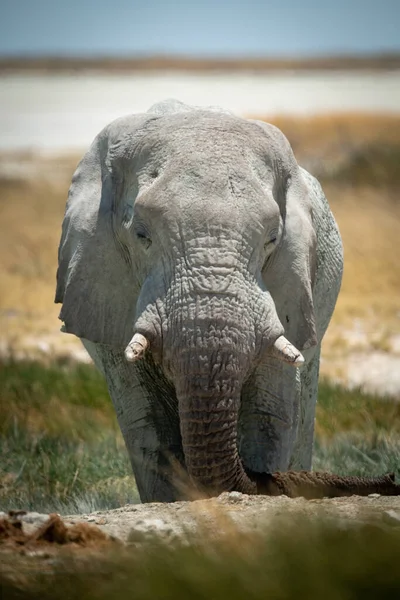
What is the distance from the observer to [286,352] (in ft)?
18.4

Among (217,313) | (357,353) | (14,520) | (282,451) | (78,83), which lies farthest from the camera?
(78,83)

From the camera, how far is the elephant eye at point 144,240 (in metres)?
5.93

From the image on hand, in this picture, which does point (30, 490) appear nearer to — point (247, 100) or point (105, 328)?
point (105, 328)

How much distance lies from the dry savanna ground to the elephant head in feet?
25.1

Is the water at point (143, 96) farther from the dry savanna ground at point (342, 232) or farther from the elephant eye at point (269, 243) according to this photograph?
the elephant eye at point (269, 243)

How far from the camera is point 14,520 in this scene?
473 centimetres

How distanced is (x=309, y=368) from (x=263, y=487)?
155cm

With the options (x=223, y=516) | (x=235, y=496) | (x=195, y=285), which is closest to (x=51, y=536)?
(x=223, y=516)

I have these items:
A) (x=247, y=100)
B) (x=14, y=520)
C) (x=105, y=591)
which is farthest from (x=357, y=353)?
(x=247, y=100)

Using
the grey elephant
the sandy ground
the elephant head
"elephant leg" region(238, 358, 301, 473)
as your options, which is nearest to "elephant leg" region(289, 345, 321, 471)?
the grey elephant

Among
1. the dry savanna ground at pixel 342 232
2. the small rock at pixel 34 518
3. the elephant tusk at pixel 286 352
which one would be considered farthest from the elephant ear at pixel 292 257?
the dry savanna ground at pixel 342 232

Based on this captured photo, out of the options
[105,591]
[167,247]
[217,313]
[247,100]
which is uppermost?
[247,100]

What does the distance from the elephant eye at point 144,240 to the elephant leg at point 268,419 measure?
887 millimetres

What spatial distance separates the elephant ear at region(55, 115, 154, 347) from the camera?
6324mm
